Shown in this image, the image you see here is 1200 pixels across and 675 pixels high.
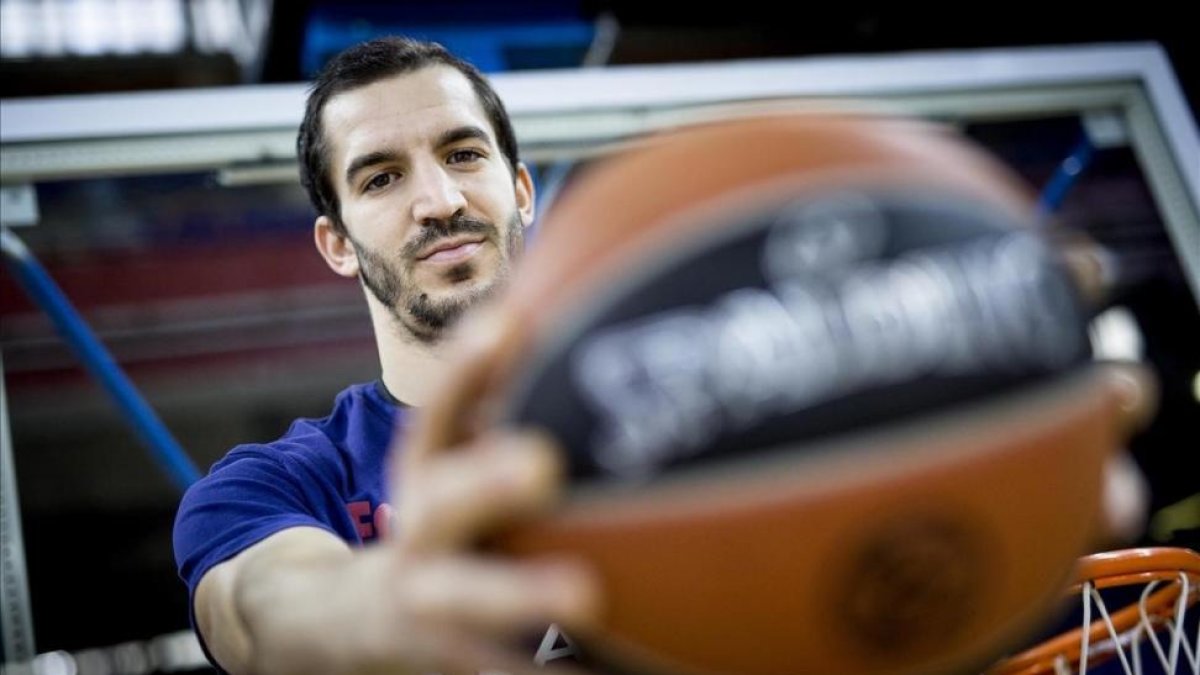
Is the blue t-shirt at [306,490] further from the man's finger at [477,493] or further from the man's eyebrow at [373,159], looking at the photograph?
the man's finger at [477,493]

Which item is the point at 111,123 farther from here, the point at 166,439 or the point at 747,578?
the point at 747,578

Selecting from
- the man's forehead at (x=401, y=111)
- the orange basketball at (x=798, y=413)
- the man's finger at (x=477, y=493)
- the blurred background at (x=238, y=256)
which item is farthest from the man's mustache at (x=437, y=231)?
the blurred background at (x=238, y=256)

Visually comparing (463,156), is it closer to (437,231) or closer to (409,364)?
(437,231)

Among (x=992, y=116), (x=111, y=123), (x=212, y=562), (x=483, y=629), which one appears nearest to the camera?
(x=483, y=629)

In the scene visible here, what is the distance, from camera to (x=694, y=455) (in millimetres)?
580

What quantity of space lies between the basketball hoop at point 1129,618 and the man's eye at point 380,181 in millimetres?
864

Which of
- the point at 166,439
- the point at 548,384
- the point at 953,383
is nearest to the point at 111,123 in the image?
the point at 166,439

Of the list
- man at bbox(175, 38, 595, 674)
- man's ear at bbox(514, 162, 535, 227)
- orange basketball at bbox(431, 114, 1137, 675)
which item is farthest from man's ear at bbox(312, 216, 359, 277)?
orange basketball at bbox(431, 114, 1137, 675)

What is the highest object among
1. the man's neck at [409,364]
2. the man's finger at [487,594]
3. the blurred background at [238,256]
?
the blurred background at [238,256]

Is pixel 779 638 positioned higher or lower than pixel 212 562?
lower

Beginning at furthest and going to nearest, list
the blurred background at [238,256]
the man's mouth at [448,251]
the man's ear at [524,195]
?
the blurred background at [238,256], the man's ear at [524,195], the man's mouth at [448,251]

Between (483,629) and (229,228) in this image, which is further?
(229,228)

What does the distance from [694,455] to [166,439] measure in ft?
4.56

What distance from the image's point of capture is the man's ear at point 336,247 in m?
1.37
